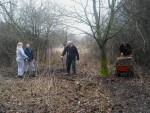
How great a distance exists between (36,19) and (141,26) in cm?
1207

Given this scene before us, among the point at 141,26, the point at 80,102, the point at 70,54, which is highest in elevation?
the point at 141,26

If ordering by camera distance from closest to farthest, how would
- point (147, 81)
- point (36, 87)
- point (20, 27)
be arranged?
point (36, 87), point (147, 81), point (20, 27)

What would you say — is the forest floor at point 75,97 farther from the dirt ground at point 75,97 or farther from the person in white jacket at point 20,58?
the person in white jacket at point 20,58

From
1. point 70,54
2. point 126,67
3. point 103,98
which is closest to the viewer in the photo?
point 103,98

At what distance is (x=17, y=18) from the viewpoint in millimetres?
30359

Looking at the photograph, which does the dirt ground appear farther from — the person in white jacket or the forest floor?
the person in white jacket

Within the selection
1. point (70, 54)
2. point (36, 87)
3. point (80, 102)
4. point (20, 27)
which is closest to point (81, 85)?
point (36, 87)

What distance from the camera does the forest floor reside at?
9994 mm

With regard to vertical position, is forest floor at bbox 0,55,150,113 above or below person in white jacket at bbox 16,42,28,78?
below

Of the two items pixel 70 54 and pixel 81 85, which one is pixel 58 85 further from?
pixel 70 54

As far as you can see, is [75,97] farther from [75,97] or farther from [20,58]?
[20,58]

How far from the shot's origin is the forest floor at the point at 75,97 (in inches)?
393

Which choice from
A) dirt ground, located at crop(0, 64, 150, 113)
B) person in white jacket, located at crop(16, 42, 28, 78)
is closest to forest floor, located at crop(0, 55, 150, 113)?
dirt ground, located at crop(0, 64, 150, 113)

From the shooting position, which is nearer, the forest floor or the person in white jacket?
the forest floor
